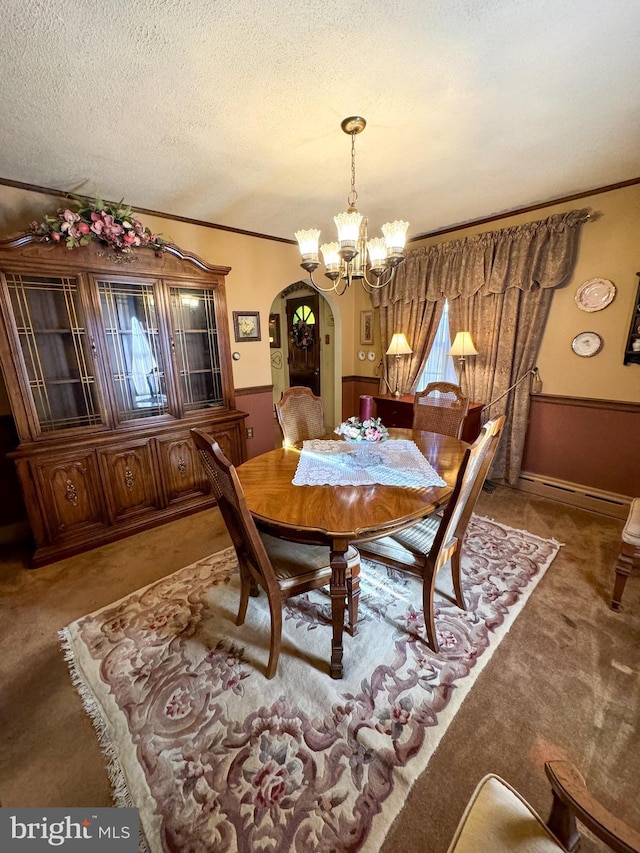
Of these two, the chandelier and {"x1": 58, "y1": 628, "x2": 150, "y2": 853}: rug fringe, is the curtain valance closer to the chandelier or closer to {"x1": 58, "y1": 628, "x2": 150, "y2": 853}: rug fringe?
the chandelier

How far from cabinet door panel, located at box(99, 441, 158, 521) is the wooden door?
3244 mm

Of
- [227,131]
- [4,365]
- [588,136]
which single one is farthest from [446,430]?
[4,365]

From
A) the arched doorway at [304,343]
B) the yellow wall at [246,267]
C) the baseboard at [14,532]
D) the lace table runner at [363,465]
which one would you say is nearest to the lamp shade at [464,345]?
the lace table runner at [363,465]

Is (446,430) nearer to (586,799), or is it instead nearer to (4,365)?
(586,799)

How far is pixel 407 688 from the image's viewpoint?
1450mm

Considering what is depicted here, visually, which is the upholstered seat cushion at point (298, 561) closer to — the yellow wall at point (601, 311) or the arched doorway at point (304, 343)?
the yellow wall at point (601, 311)

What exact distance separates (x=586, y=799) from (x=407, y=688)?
3.09 feet

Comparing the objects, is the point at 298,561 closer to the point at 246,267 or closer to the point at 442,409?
the point at 442,409

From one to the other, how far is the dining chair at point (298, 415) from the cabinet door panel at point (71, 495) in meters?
1.39

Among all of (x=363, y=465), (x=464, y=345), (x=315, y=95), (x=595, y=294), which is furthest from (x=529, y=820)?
(x=595, y=294)

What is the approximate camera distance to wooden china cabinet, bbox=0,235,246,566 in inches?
85.5

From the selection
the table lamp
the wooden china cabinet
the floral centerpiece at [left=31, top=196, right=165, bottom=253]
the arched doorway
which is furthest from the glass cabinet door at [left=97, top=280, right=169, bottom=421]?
the arched doorway

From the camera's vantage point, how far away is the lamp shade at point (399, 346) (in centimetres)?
380

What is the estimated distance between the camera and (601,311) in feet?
8.89
